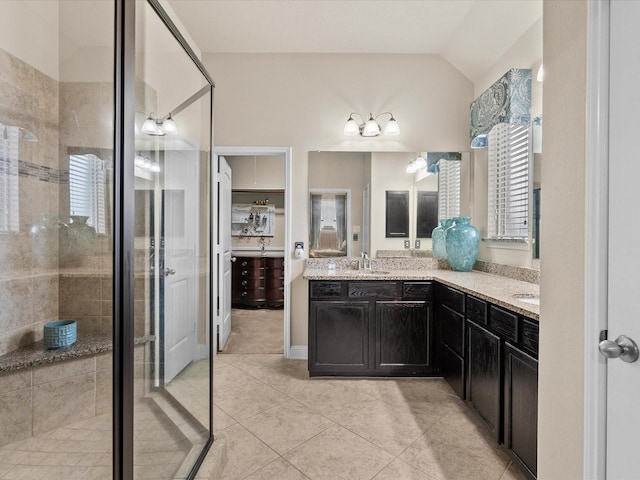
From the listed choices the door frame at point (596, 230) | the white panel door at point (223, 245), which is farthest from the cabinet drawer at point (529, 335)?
the white panel door at point (223, 245)

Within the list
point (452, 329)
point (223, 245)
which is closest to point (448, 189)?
point (452, 329)

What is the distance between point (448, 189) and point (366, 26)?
1677mm

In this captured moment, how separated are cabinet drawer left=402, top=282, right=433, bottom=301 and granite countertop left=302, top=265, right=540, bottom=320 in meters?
0.06

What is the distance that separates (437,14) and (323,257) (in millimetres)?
2335

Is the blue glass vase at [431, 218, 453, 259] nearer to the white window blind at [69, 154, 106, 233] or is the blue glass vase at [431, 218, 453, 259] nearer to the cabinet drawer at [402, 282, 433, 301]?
the cabinet drawer at [402, 282, 433, 301]

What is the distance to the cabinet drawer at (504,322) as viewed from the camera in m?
1.77

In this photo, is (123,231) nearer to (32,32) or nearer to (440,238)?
(32,32)

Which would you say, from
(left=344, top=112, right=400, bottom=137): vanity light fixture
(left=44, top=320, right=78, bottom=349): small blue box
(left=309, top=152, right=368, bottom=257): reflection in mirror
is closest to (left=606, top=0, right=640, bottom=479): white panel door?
(left=44, top=320, right=78, bottom=349): small blue box

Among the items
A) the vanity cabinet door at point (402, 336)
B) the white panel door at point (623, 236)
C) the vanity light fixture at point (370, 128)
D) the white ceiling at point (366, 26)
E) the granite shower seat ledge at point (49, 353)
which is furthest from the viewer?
the vanity light fixture at point (370, 128)

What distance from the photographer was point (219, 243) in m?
3.50

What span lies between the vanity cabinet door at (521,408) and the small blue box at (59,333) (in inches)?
79.9

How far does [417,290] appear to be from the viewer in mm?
2916

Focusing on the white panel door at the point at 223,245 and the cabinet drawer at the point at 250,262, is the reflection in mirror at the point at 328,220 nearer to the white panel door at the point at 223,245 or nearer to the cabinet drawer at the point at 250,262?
the white panel door at the point at 223,245

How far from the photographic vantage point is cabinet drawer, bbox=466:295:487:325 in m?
2.11
